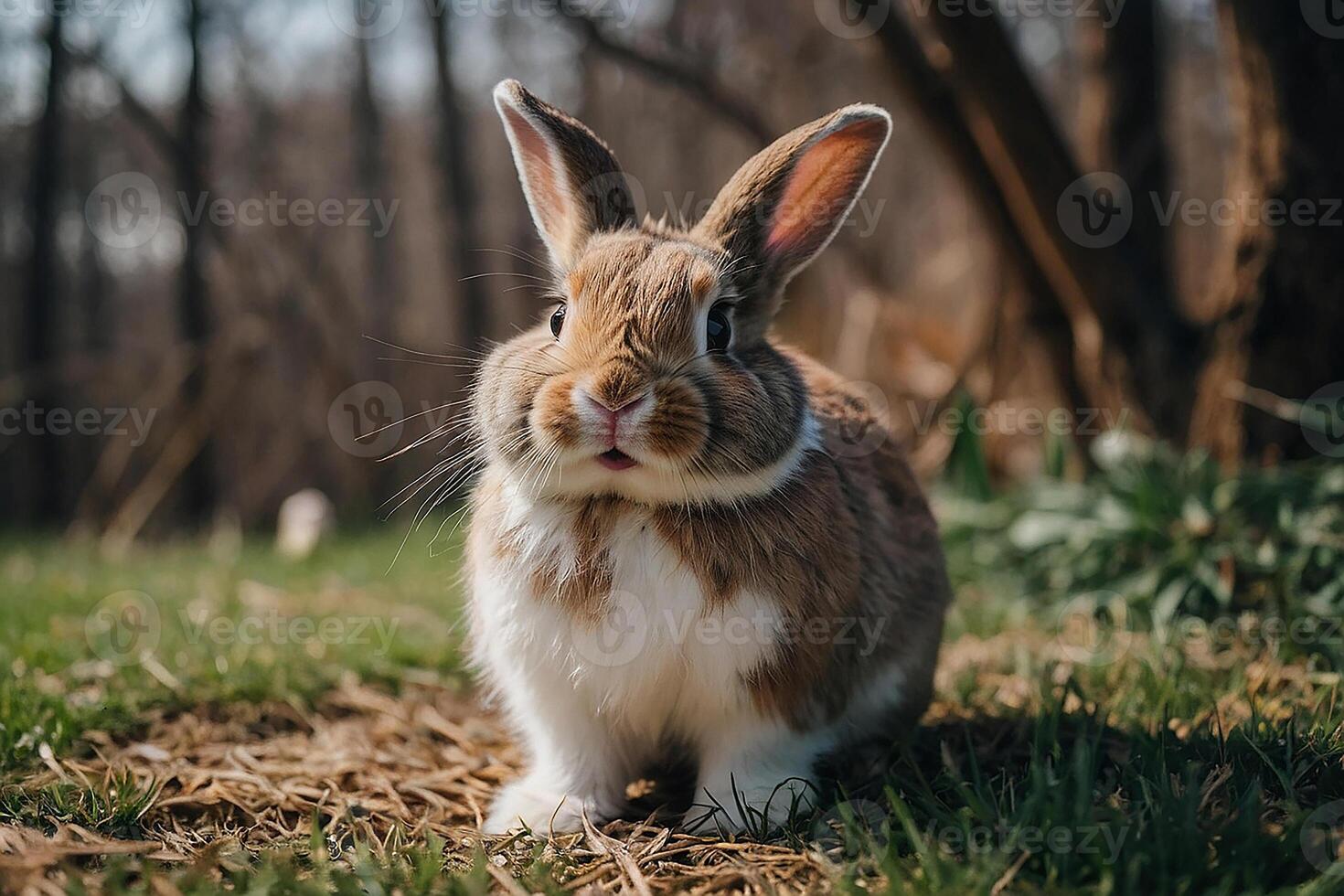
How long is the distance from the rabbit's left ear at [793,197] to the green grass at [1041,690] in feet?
4.45

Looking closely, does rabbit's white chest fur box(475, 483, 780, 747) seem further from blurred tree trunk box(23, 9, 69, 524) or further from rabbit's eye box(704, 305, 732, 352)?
blurred tree trunk box(23, 9, 69, 524)

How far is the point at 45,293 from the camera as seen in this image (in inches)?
496

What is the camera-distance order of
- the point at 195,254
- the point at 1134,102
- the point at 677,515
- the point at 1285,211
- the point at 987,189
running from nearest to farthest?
the point at 677,515 < the point at 1285,211 < the point at 987,189 < the point at 1134,102 < the point at 195,254

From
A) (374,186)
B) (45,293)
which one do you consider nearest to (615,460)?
(374,186)

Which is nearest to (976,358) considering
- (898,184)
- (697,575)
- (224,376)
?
(697,575)

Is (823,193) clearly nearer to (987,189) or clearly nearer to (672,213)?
(672,213)

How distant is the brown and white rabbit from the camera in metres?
2.29

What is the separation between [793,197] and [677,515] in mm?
986

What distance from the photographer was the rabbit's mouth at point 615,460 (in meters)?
2.23

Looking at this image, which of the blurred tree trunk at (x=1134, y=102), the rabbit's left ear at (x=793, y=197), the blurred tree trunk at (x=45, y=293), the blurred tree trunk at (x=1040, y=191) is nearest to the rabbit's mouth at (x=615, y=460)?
the rabbit's left ear at (x=793, y=197)

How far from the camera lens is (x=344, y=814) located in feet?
8.41

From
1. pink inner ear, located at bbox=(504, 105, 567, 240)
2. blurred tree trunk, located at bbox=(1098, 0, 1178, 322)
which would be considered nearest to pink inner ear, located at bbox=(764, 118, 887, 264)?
pink inner ear, located at bbox=(504, 105, 567, 240)

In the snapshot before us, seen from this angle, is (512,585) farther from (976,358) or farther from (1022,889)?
(976,358)

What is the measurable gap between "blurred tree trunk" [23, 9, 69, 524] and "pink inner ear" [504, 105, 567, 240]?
34.1 ft
